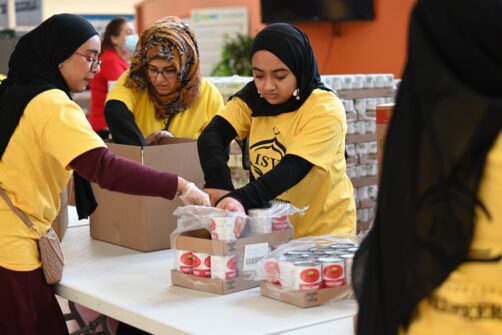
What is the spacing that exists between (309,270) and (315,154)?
1.88 ft

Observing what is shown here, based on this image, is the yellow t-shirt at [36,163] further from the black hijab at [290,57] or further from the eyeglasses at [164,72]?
the eyeglasses at [164,72]

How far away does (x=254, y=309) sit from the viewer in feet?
7.05

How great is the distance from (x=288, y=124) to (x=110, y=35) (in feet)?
13.2

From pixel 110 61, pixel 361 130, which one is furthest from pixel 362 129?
pixel 110 61

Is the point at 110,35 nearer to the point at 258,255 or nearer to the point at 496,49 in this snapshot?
the point at 258,255

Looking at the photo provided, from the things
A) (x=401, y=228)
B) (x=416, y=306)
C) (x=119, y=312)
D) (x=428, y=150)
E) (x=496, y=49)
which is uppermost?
(x=496, y=49)

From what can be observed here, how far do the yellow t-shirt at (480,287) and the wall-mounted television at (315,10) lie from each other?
728 cm

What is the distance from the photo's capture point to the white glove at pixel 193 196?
7.89ft

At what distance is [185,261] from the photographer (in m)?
2.38

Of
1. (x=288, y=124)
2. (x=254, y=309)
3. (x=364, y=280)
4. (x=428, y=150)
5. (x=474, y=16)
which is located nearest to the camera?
(x=474, y=16)

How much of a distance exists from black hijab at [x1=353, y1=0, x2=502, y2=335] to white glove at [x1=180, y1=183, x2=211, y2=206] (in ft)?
3.21

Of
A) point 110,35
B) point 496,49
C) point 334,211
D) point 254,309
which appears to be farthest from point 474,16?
point 110,35

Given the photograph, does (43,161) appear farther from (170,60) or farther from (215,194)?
(170,60)

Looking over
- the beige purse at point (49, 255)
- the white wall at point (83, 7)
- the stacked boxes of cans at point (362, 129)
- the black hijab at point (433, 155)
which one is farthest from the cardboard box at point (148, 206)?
the white wall at point (83, 7)
